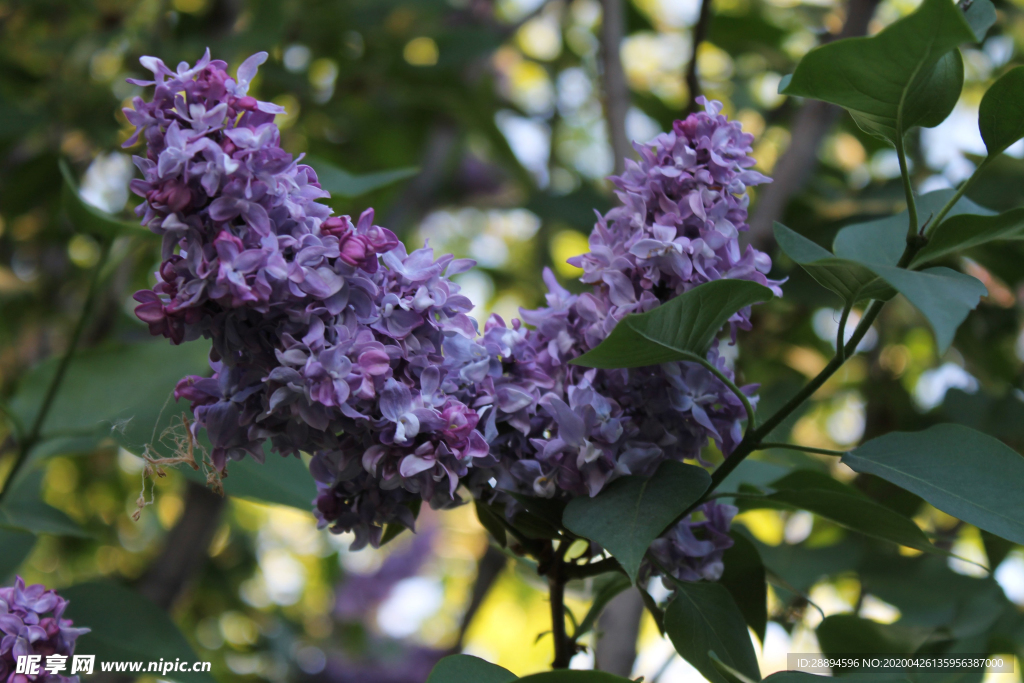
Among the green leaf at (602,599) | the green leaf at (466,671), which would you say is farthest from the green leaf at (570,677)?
the green leaf at (602,599)

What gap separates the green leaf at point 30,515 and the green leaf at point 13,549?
0.03 meters

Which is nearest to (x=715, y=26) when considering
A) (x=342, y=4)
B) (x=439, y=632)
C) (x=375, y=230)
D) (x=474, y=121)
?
(x=474, y=121)

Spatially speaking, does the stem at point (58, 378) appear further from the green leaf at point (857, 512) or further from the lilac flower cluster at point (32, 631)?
the green leaf at point (857, 512)

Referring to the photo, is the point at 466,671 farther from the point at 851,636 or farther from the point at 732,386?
the point at 851,636

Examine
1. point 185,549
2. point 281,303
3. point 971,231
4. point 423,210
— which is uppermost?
point 971,231

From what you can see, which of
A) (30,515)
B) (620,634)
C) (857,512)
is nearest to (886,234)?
(857,512)

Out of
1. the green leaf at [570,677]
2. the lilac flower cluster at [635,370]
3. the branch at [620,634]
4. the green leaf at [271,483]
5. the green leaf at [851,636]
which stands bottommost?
the branch at [620,634]

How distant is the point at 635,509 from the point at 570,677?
0.37 ft

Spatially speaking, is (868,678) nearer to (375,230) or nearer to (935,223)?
(935,223)

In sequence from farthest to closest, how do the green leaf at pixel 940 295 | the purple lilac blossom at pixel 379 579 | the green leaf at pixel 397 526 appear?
the purple lilac blossom at pixel 379 579 < the green leaf at pixel 397 526 < the green leaf at pixel 940 295

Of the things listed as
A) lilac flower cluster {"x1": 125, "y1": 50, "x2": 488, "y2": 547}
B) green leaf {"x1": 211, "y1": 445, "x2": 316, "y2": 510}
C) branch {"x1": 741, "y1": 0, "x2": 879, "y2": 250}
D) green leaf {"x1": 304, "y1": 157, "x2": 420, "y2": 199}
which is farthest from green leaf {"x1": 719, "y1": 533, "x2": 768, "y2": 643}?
Result: branch {"x1": 741, "y1": 0, "x2": 879, "y2": 250}

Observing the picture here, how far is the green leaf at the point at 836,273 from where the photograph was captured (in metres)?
0.51

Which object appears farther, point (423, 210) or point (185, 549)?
point (423, 210)

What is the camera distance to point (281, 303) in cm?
49
